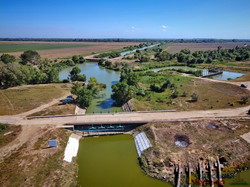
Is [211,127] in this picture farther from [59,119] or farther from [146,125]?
[59,119]

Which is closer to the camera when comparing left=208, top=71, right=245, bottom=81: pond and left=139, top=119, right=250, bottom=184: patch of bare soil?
left=139, top=119, right=250, bottom=184: patch of bare soil

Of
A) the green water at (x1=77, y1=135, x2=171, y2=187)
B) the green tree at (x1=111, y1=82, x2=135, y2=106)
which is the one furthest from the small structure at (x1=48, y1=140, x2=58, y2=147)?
the green tree at (x1=111, y1=82, x2=135, y2=106)

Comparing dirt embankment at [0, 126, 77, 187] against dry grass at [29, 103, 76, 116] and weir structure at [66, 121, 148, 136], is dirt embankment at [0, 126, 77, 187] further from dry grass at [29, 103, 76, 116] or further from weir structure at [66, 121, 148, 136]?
dry grass at [29, 103, 76, 116]

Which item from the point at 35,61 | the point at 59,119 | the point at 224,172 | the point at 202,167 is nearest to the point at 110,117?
the point at 59,119

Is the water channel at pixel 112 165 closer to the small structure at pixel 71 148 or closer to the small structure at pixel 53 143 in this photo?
the small structure at pixel 71 148

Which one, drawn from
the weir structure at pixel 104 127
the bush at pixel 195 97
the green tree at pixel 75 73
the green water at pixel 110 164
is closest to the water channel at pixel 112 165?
the green water at pixel 110 164
